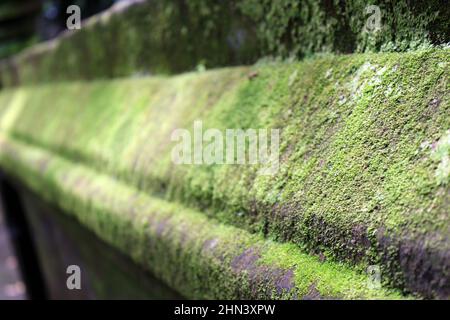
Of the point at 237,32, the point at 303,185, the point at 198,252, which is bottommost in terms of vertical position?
the point at 198,252

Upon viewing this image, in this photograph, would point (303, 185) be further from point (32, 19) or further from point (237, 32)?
point (32, 19)

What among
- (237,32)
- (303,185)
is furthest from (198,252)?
(237,32)

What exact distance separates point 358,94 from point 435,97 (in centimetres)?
17

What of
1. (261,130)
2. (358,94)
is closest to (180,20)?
(261,130)

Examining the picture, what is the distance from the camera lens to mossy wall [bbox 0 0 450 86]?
0.93m

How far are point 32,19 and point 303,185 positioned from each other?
24.2 ft

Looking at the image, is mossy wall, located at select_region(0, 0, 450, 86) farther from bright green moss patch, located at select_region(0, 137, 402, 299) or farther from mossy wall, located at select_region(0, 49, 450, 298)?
bright green moss patch, located at select_region(0, 137, 402, 299)

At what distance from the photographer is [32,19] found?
7.41m

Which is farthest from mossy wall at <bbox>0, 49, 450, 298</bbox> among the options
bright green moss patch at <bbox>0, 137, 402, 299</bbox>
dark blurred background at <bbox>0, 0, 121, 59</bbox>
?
dark blurred background at <bbox>0, 0, 121, 59</bbox>

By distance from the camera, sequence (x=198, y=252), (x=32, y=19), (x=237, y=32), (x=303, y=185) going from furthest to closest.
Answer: (x=32, y=19) < (x=237, y=32) < (x=198, y=252) < (x=303, y=185)

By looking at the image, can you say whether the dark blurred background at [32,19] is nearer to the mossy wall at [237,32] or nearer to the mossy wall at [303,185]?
the mossy wall at [237,32]
